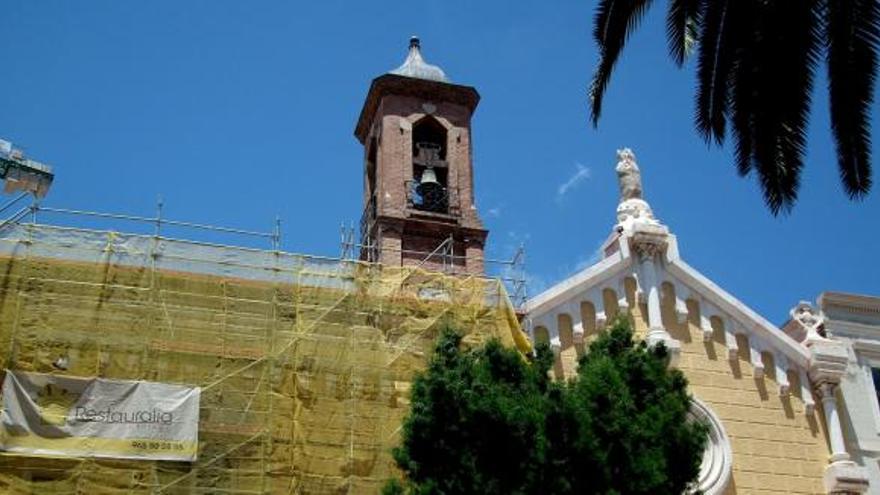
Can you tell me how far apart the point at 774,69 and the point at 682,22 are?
1374 mm

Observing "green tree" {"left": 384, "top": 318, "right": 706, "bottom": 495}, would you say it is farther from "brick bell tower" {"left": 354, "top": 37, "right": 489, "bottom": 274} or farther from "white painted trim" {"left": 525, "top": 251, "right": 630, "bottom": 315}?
"brick bell tower" {"left": 354, "top": 37, "right": 489, "bottom": 274}

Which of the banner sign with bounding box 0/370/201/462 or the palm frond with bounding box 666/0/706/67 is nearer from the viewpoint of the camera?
the palm frond with bounding box 666/0/706/67

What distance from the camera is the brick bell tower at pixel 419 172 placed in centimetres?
2603

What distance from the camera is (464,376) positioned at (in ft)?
57.4

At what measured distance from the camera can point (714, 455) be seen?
2373cm

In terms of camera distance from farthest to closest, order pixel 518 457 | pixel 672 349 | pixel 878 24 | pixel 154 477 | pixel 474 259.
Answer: pixel 474 259 → pixel 672 349 → pixel 154 477 → pixel 518 457 → pixel 878 24

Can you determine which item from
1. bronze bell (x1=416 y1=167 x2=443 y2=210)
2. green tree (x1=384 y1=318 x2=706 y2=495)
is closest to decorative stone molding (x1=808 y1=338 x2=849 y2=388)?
green tree (x1=384 y1=318 x2=706 y2=495)

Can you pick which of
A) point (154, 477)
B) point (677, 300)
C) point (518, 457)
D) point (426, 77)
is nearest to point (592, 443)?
point (518, 457)

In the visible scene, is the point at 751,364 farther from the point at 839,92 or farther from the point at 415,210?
the point at 839,92

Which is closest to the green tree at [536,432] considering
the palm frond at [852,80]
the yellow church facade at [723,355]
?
the palm frond at [852,80]

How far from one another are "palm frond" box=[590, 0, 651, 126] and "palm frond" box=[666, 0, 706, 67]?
351 mm

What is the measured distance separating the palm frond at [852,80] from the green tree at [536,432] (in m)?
4.81

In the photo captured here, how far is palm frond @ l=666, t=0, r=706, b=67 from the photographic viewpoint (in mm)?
14391

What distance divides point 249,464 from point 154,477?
1.50 m
